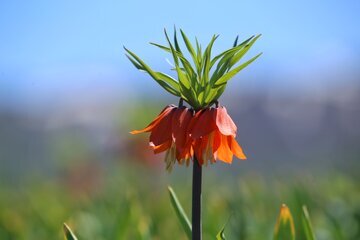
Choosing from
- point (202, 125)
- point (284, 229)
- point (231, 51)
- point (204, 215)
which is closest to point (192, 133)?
point (202, 125)

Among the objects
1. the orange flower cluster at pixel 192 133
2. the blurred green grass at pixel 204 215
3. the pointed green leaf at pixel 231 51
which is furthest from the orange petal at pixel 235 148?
the blurred green grass at pixel 204 215

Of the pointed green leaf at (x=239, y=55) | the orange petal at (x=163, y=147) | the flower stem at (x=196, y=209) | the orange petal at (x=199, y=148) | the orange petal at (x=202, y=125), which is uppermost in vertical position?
the pointed green leaf at (x=239, y=55)

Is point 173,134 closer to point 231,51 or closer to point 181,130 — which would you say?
point 181,130

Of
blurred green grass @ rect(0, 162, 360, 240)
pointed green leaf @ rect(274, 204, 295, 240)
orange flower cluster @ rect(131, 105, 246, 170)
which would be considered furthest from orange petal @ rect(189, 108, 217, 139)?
blurred green grass @ rect(0, 162, 360, 240)

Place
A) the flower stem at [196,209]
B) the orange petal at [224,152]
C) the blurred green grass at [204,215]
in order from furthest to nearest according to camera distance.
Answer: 1. the blurred green grass at [204,215]
2. the orange petal at [224,152]
3. the flower stem at [196,209]

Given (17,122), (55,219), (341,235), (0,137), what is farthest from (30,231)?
(17,122)

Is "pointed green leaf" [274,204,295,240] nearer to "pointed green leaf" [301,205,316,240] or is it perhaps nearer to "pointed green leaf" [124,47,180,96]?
"pointed green leaf" [301,205,316,240]

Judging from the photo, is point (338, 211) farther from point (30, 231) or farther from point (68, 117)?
point (68, 117)

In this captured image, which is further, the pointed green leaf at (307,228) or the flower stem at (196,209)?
the pointed green leaf at (307,228)

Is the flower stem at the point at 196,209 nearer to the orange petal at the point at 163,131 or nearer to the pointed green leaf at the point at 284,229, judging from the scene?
the orange petal at the point at 163,131
